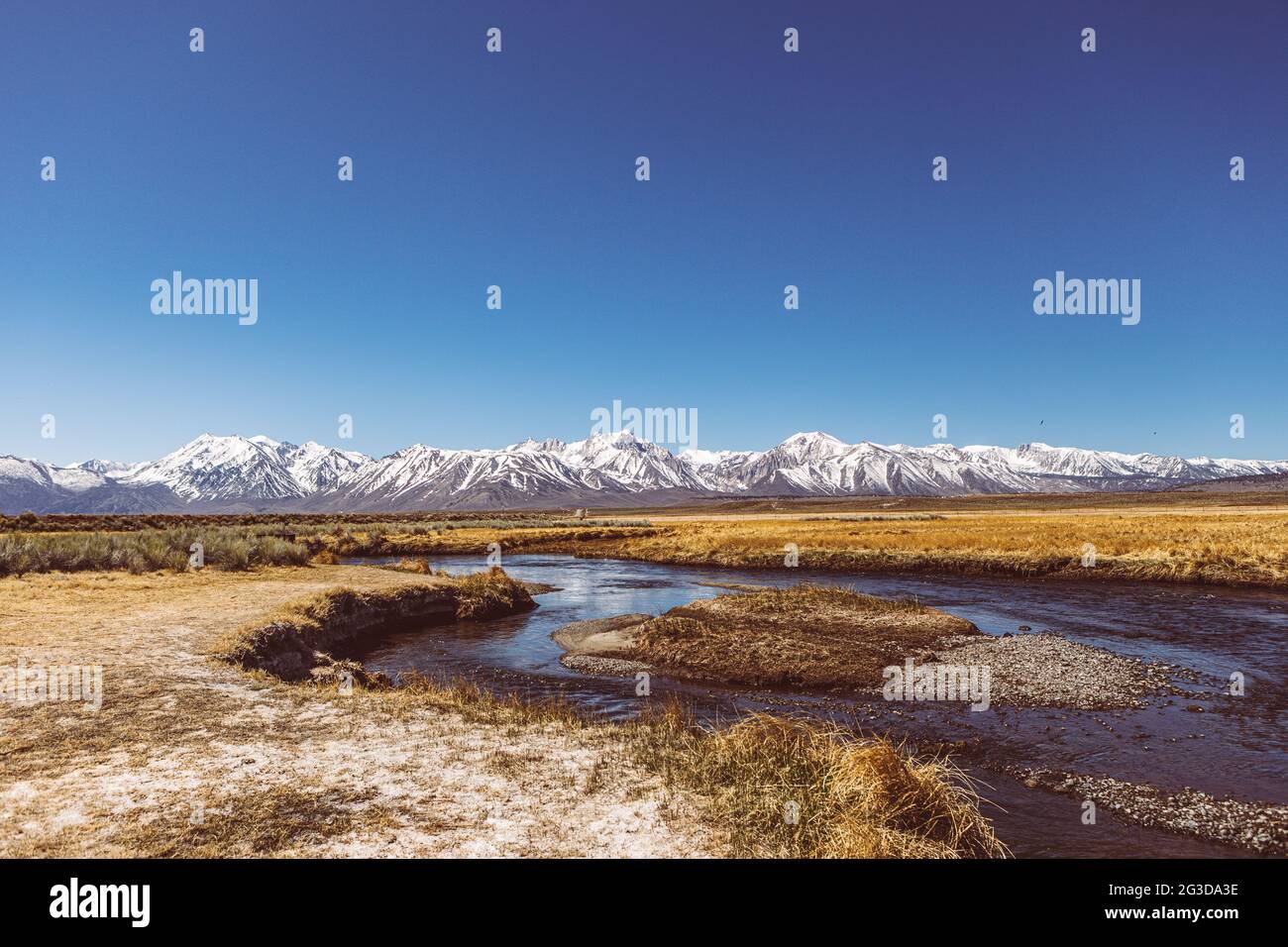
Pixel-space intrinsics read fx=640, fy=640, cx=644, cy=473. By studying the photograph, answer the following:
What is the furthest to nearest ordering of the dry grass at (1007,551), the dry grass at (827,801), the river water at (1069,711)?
the dry grass at (1007,551)
the river water at (1069,711)
the dry grass at (827,801)

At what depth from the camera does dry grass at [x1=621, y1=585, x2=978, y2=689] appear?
19.0m

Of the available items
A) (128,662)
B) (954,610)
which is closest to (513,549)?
(954,610)

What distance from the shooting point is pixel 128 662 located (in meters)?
14.7

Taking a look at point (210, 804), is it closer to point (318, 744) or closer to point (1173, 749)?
point (318, 744)

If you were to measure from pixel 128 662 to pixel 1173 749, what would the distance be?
73.5 feet

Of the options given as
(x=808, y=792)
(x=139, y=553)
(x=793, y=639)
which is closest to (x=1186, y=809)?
(x=808, y=792)

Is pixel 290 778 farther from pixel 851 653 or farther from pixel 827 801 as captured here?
pixel 851 653

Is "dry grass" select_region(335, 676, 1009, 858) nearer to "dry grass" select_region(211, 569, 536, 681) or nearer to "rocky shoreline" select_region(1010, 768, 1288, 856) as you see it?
"rocky shoreline" select_region(1010, 768, 1288, 856)

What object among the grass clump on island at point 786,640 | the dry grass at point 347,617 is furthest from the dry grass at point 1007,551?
the dry grass at point 347,617

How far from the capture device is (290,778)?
9117 millimetres

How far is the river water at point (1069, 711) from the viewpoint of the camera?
10.5m

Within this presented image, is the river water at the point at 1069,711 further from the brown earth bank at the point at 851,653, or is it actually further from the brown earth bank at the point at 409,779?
the brown earth bank at the point at 409,779

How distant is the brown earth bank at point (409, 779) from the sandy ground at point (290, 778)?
0.04 meters
